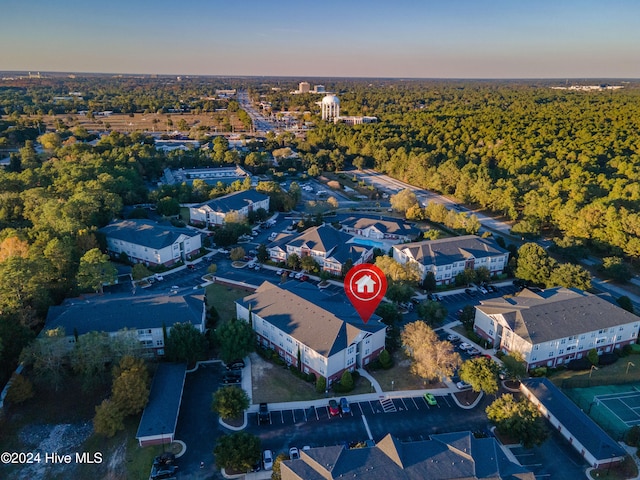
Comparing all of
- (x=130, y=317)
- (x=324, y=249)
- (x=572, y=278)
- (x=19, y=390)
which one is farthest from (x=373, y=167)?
(x=19, y=390)

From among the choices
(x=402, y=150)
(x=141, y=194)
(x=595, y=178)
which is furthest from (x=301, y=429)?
(x=402, y=150)

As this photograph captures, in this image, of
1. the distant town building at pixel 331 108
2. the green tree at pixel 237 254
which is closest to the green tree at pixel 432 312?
the green tree at pixel 237 254

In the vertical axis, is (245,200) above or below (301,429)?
above

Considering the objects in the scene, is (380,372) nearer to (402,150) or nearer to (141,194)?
(141,194)

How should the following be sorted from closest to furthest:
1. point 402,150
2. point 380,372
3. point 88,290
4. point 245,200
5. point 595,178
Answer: point 380,372 → point 88,290 → point 245,200 → point 595,178 → point 402,150

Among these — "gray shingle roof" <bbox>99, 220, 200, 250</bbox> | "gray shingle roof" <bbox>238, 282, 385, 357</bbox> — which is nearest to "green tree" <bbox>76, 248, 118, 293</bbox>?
"gray shingle roof" <bbox>99, 220, 200, 250</bbox>

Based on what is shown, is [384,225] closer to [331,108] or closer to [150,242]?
[150,242]

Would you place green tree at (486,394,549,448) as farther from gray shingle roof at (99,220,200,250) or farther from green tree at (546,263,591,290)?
gray shingle roof at (99,220,200,250)
